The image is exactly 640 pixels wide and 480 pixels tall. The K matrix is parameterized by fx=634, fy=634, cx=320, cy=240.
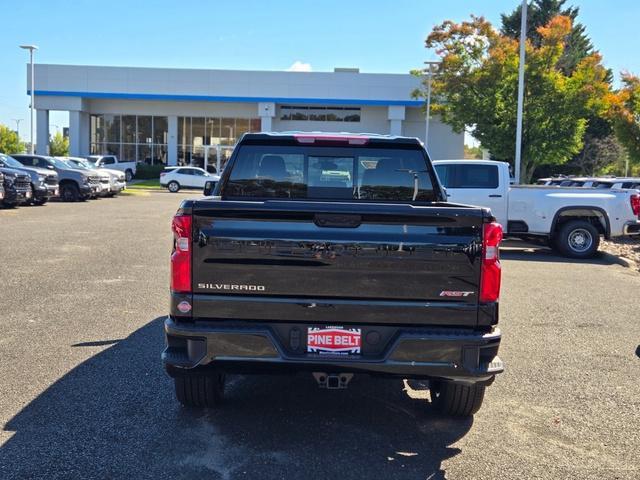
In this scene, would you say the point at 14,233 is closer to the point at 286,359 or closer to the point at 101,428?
the point at 101,428

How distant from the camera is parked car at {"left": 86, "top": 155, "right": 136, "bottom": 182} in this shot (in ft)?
127

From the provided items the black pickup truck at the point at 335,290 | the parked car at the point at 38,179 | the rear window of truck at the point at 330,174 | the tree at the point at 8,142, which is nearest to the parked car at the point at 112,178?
the parked car at the point at 38,179

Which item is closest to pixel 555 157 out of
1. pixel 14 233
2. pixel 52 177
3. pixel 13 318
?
pixel 52 177

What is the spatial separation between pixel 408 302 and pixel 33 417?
8.89ft

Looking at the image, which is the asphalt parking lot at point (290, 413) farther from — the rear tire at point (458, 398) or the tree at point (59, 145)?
the tree at point (59, 145)

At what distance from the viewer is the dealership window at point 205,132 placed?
50.4 m

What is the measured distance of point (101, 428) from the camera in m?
4.23

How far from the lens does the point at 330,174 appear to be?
5.36 m

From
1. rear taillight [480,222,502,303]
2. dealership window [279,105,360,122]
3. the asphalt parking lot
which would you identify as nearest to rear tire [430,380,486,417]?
the asphalt parking lot

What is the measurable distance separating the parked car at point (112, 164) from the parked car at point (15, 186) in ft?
48.5

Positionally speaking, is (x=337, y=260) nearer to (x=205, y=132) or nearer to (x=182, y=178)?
(x=182, y=178)

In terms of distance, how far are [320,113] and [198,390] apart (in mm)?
45759

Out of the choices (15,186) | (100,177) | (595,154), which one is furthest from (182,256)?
(595,154)

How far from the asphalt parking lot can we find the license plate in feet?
2.21
